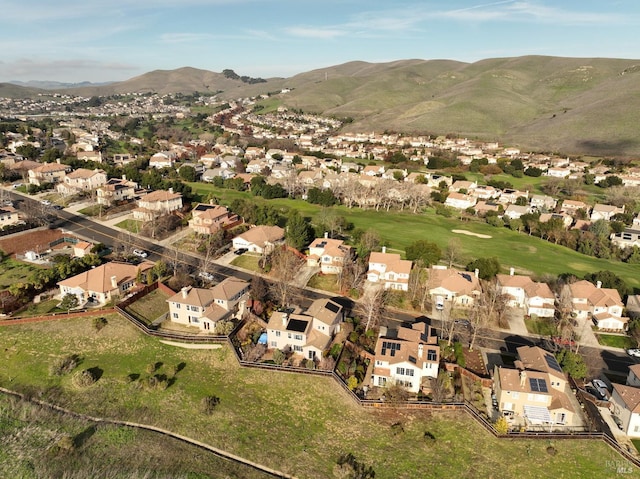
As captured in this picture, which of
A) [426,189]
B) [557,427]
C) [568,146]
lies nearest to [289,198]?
[426,189]

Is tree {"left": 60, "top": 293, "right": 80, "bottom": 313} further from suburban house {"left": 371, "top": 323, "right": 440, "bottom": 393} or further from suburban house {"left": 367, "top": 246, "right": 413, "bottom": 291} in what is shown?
suburban house {"left": 367, "top": 246, "right": 413, "bottom": 291}

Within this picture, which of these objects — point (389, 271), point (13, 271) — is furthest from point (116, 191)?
point (389, 271)

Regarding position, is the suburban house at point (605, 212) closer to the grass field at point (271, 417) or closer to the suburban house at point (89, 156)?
the grass field at point (271, 417)

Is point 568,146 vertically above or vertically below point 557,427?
above

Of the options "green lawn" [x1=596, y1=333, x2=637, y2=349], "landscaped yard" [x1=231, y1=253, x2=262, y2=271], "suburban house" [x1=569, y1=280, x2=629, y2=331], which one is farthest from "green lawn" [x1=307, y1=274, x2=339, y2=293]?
"green lawn" [x1=596, y1=333, x2=637, y2=349]

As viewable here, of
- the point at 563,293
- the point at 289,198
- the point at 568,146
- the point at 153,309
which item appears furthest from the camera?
the point at 568,146

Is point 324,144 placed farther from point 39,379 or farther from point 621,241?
point 39,379

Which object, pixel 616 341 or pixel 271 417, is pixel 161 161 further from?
pixel 616 341
